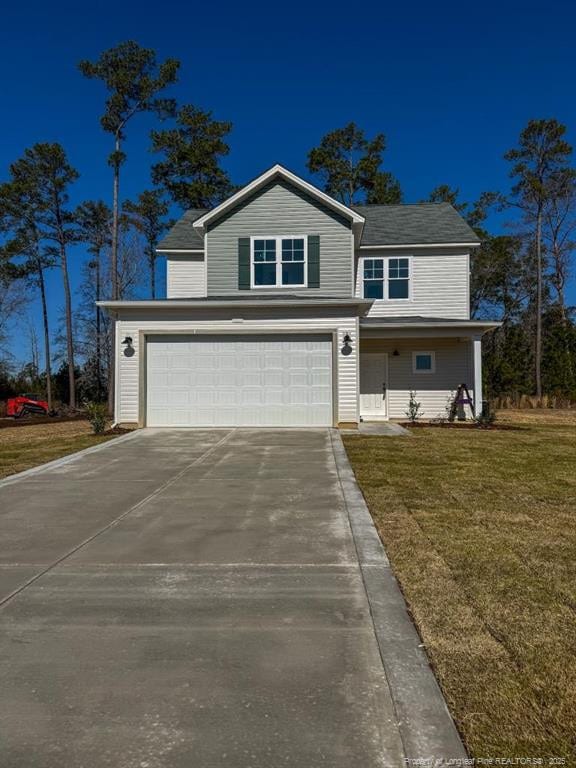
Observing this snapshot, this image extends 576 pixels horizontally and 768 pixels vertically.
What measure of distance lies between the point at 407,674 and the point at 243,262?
1467cm

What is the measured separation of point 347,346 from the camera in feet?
46.3

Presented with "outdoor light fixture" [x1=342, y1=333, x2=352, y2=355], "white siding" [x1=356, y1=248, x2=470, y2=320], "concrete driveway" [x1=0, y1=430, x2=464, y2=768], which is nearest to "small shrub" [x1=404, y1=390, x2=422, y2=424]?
"white siding" [x1=356, y1=248, x2=470, y2=320]

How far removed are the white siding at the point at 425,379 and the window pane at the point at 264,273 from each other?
376cm

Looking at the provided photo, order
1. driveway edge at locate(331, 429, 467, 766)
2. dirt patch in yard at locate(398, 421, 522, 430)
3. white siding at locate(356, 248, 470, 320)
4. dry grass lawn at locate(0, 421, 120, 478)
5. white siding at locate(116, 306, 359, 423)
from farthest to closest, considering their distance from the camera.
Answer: white siding at locate(356, 248, 470, 320) < dirt patch in yard at locate(398, 421, 522, 430) < white siding at locate(116, 306, 359, 423) < dry grass lawn at locate(0, 421, 120, 478) < driveway edge at locate(331, 429, 467, 766)

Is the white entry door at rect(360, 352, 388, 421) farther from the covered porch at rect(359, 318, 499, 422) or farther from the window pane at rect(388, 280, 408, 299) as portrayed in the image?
the window pane at rect(388, 280, 408, 299)

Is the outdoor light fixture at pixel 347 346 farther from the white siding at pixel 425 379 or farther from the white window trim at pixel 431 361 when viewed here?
the white window trim at pixel 431 361

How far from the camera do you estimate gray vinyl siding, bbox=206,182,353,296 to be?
16312mm

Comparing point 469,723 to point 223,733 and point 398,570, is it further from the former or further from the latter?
point 398,570

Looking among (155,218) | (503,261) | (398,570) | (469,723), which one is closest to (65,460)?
(398,570)

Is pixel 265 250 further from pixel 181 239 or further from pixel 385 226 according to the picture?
pixel 385 226

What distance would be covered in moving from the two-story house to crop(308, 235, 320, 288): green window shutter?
29 mm

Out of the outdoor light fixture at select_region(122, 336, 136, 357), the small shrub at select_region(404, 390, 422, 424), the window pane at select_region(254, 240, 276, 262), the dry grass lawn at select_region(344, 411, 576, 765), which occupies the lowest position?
the dry grass lawn at select_region(344, 411, 576, 765)

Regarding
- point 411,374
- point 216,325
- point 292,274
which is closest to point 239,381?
point 216,325

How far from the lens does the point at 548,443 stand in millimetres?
12234
